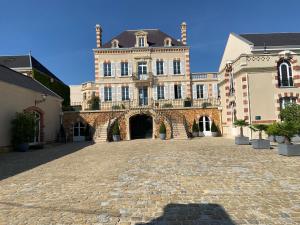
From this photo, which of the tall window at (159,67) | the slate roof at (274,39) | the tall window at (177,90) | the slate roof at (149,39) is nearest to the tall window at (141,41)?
the slate roof at (149,39)

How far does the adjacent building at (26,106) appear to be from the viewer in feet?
43.7

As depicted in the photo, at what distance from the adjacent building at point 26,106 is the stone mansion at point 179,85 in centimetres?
205

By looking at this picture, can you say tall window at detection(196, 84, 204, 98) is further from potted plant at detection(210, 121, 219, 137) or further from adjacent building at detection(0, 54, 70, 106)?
adjacent building at detection(0, 54, 70, 106)

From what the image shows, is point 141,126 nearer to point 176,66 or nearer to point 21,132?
point 176,66

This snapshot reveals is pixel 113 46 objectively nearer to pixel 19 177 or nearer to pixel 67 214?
pixel 19 177

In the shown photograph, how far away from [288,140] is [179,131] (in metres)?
10.4

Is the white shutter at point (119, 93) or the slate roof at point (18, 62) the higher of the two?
the slate roof at point (18, 62)

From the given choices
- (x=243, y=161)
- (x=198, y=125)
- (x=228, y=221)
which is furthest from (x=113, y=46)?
(x=228, y=221)

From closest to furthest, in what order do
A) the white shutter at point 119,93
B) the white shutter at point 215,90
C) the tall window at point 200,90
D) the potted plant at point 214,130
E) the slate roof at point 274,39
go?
the potted plant at point 214,130, the slate roof at point 274,39, the white shutter at point 119,93, the white shutter at point 215,90, the tall window at point 200,90

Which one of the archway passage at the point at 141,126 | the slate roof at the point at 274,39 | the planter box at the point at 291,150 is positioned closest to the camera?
the planter box at the point at 291,150

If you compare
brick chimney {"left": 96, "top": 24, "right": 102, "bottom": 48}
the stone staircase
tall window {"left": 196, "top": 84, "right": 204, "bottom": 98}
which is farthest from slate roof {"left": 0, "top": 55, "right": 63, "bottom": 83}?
tall window {"left": 196, "top": 84, "right": 204, "bottom": 98}

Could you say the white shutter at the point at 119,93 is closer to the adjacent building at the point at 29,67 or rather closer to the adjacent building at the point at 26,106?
the adjacent building at the point at 26,106

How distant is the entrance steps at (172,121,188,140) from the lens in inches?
733

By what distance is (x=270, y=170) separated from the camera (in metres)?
6.60
